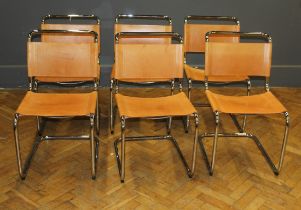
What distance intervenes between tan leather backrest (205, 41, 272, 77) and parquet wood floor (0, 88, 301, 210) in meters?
0.62

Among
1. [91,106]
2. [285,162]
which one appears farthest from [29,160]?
[285,162]

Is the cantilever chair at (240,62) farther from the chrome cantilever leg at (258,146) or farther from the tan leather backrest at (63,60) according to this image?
the tan leather backrest at (63,60)

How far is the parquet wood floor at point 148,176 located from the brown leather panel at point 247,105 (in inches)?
18.5

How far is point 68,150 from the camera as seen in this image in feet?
10.6

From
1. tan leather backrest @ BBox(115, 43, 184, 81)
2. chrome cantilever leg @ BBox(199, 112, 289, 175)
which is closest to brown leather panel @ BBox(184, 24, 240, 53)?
tan leather backrest @ BBox(115, 43, 184, 81)

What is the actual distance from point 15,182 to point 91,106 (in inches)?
28.9

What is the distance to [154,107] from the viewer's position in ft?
9.46

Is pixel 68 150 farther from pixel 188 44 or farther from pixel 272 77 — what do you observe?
pixel 272 77

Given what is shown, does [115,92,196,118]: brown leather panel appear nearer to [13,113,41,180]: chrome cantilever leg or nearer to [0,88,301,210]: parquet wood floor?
[0,88,301,210]: parquet wood floor

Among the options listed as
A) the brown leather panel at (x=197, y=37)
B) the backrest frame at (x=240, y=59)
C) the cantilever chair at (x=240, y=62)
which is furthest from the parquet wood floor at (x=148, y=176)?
the brown leather panel at (x=197, y=37)

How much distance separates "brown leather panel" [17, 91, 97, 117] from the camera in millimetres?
2703

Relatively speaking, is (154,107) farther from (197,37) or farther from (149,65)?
(197,37)

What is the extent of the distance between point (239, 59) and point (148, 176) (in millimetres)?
1157

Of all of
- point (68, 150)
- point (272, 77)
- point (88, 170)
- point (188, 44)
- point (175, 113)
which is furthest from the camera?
point (272, 77)
